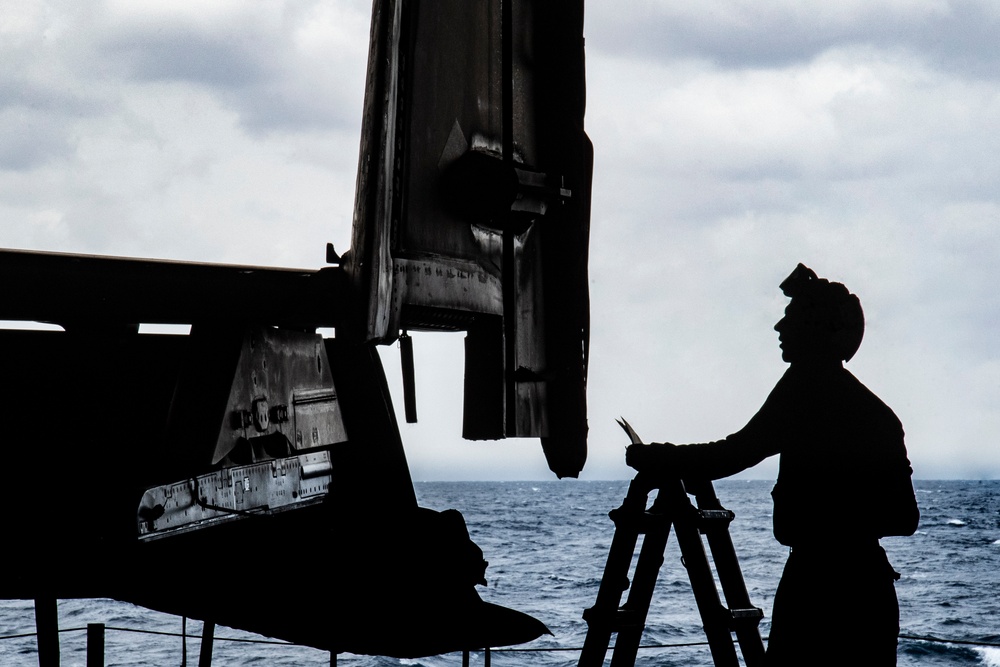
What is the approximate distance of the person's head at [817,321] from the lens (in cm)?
480

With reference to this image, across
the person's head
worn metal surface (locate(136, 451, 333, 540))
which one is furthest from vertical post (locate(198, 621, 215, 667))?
the person's head

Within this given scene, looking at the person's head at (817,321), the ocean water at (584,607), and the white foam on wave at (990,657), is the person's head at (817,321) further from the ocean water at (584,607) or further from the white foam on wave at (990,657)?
the white foam on wave at (990,657)

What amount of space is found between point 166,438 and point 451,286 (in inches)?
47.5

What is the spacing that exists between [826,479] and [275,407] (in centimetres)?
241

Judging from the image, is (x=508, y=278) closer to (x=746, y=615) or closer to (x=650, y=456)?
(x=650, y=456)

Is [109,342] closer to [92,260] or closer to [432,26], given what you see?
[92,260]

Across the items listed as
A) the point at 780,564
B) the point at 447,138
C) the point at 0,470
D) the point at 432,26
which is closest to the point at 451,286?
the point at 447,138

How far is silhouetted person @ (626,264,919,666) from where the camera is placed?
459cm

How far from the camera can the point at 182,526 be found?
3.29 metres

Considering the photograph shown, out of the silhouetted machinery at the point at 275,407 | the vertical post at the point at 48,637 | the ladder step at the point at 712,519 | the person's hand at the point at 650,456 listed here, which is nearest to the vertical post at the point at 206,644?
→ the vertical post at the point at 48,637

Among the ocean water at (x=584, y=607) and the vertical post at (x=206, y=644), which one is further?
the ocean water at (x=584, y=607)

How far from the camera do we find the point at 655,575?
530cm

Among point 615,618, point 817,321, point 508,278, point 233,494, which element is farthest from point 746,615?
point 233,494

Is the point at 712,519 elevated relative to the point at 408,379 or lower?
lower
